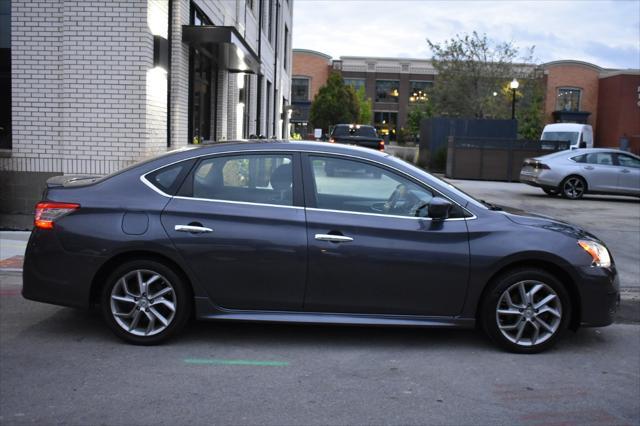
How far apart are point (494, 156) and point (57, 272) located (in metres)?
23.7

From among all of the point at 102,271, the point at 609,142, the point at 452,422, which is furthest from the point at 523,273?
the point at 609,142

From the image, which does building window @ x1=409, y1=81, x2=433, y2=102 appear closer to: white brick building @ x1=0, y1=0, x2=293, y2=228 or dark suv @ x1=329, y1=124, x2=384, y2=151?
dark suv @ x1=329, y1=124, x2=384, y2=151

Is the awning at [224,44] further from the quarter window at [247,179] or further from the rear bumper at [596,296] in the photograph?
the rear bumper at [596,296]

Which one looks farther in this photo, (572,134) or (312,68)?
(312,68)

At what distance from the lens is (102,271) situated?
5.34 m

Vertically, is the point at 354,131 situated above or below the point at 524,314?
above

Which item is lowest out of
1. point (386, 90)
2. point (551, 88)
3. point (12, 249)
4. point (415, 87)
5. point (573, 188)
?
point (12, 249)

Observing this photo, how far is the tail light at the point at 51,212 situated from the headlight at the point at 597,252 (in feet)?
13.1

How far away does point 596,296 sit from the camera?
17.6 feet

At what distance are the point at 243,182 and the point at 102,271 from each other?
4.23 feet

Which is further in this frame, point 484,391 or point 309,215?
point 309,215

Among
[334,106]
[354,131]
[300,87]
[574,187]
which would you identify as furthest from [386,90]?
[574,187]

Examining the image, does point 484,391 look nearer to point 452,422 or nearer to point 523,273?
point 452,422

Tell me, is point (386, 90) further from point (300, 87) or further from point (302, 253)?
point (302, 253)
